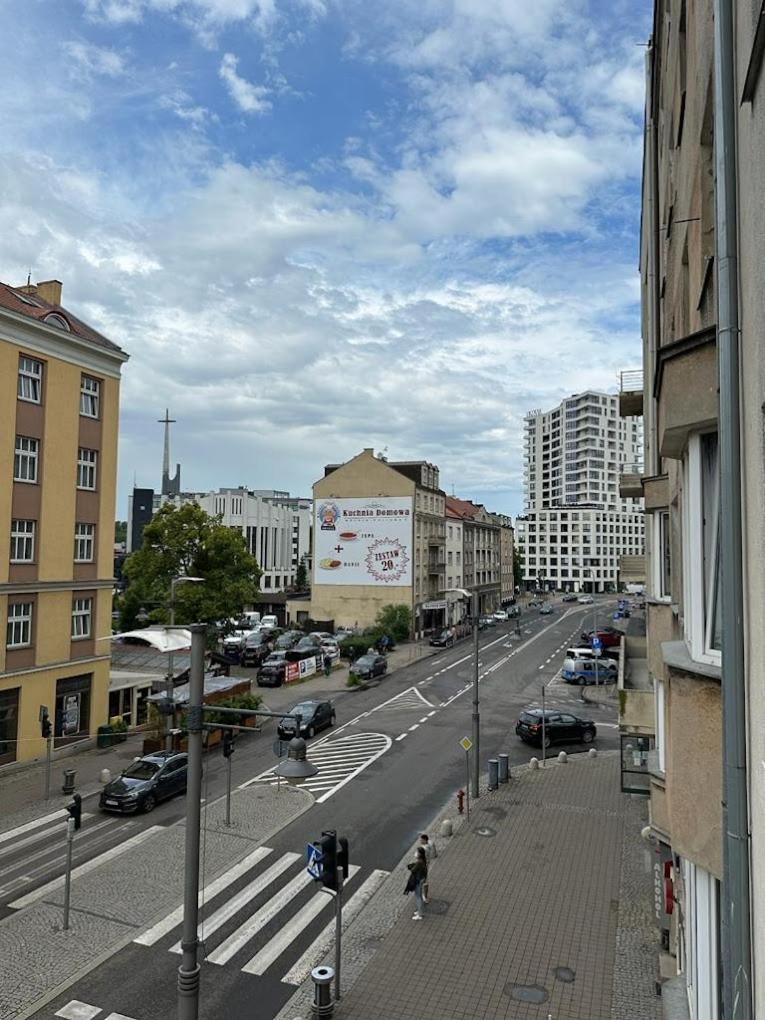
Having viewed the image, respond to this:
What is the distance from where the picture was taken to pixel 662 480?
39.8 ft

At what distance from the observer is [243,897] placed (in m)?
15.0

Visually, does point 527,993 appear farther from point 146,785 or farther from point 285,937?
point 146,785

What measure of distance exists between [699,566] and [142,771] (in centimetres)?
1942

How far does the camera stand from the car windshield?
816 inches

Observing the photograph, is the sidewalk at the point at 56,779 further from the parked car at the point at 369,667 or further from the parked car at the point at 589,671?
the parked car at the point at 589,671

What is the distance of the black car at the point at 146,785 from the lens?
19875 mm

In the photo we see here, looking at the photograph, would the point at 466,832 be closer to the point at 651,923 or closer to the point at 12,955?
the point at 651,923

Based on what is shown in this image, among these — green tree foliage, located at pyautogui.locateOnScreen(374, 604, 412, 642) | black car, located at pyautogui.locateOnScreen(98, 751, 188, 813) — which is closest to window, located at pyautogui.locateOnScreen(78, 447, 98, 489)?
black car, located at pyautogui.locateOnScreen(98, 751, 188, 813)

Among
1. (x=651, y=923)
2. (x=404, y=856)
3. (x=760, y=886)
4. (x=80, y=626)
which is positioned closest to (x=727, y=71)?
(x=760, y=886)

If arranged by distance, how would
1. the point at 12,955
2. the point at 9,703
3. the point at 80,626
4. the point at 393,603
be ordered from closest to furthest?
the point at 12,955 < the point at 9,703 < the point at 80,626 < the point at 393,603

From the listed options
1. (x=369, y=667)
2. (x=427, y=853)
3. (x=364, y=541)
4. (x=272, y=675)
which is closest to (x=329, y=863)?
(x=427, y=853)

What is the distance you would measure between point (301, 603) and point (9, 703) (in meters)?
45.7

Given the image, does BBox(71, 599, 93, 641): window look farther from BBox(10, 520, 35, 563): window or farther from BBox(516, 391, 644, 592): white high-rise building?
BBox(516, 391, 644, 592): white high-rise building

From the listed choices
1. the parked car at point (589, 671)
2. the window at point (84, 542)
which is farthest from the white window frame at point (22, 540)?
the parked car at point (589, 671)
